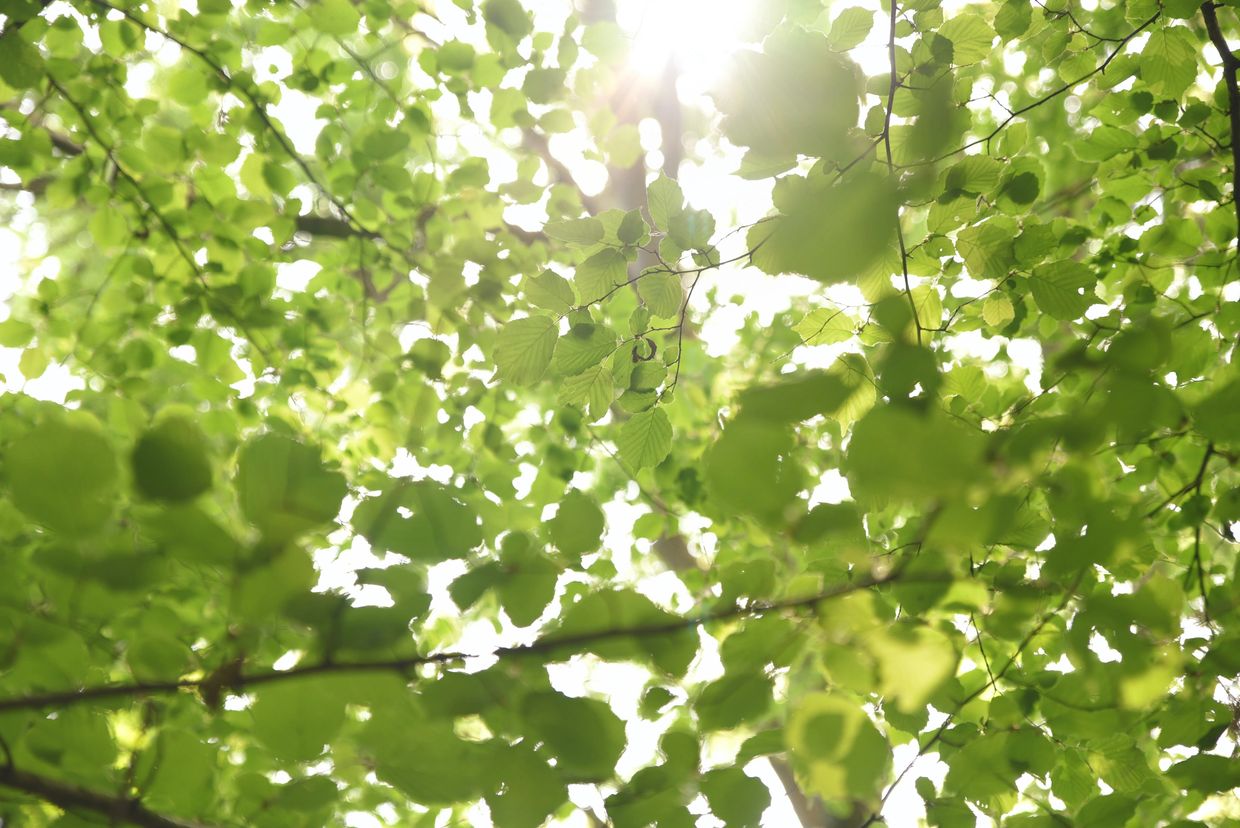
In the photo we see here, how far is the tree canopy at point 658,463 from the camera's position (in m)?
0.44

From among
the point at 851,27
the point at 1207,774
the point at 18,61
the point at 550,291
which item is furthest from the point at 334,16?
the point at 1207,774

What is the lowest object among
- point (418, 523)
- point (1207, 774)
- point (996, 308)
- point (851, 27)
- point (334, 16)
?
point (1207, 774)

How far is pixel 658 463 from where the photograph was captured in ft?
4.54

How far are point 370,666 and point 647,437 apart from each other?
0.78 m

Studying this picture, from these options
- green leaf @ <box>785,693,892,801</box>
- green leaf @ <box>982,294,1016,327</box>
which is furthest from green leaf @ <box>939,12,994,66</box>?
green leaf @ <box>785,693,892,801</box>

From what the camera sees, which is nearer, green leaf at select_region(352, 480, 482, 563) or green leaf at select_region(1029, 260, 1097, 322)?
green leaf at select_region(352, 480, 482, 563)

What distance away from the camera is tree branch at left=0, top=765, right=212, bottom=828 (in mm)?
524

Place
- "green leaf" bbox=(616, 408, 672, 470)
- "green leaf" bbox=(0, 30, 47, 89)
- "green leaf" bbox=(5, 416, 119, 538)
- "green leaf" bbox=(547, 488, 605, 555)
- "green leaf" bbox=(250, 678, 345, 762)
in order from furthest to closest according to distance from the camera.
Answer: "green leaf" bbox=(0, 30, 47, 89)
"green leaf" bbox=(616, 408, 672, 470)
"green leaf" bbox=(547, 488, 605, 555)
"green leaf" bbox=(250, 678, 345, 762)
"green leaf" bbox=(5, 416, 119, 538)

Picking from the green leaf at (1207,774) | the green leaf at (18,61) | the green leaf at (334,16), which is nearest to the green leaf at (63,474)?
the green leaf at (1207,774)

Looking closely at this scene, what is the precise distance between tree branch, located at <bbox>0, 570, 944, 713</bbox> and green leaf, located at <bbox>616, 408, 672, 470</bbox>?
2.14 ft

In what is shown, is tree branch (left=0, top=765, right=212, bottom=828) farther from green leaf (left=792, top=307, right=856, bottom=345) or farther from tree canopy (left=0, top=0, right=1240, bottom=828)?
green leaf (left=792, top=307, right=856, bottom=345)

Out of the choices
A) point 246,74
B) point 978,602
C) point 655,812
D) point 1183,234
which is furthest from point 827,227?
point 246,74

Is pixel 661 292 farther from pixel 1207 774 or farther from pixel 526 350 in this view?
pixel 1207 774

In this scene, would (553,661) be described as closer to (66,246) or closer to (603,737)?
(603,737)
